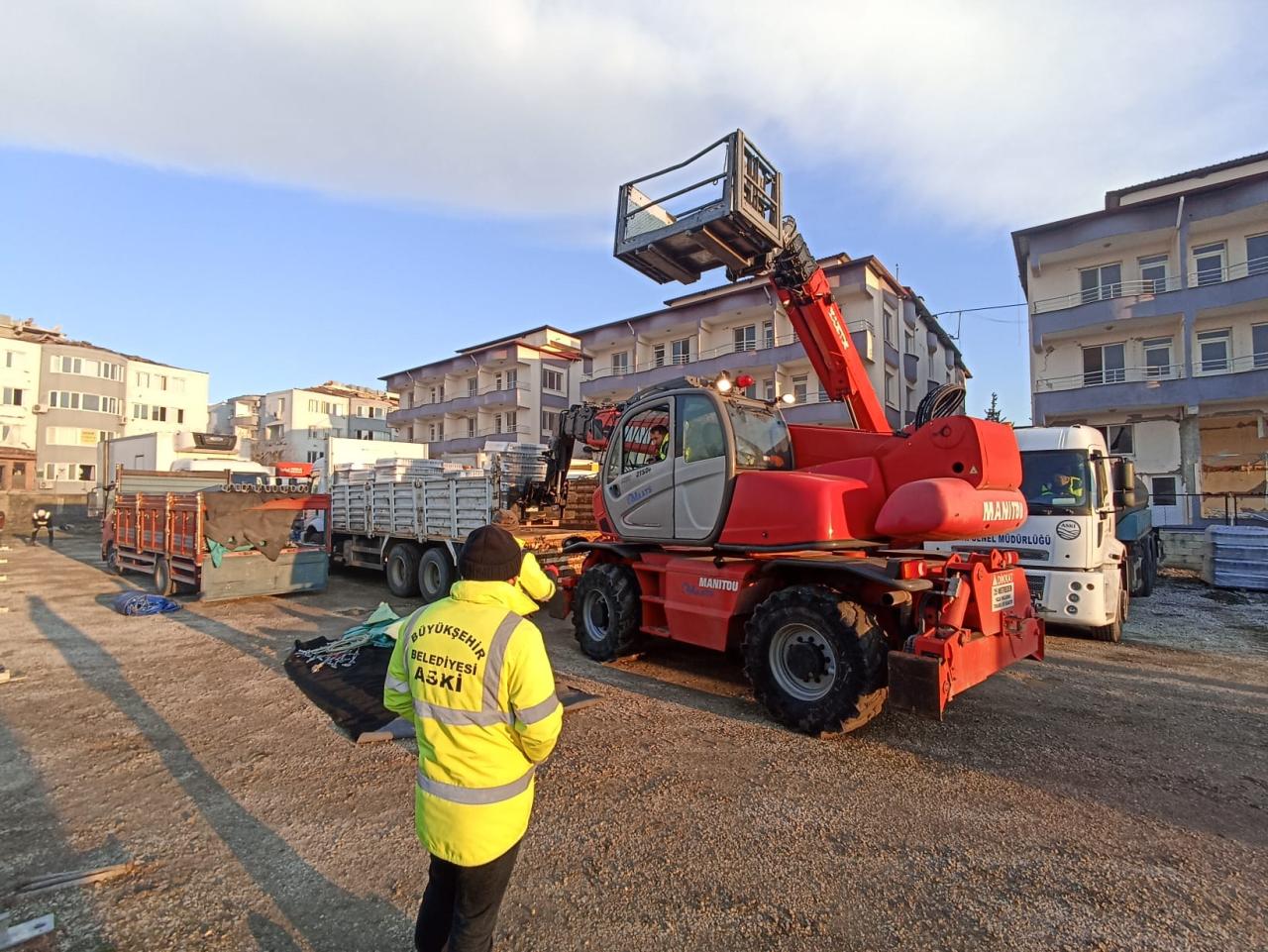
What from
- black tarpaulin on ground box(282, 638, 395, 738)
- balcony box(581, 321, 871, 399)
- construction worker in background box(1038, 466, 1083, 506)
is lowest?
black tarpaulin on ground box(282, 638, 395, 738)

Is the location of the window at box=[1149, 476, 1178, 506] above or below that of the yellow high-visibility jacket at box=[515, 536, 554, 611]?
above

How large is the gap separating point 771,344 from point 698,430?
24.3 metres

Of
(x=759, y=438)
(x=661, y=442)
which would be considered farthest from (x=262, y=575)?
(x=759, y=438)

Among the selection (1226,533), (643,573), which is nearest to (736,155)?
(643,573)

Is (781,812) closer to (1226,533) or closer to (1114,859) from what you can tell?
(1114,859)

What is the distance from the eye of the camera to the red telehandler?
4820 mm

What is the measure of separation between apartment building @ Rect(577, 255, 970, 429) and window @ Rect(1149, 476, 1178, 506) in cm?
823

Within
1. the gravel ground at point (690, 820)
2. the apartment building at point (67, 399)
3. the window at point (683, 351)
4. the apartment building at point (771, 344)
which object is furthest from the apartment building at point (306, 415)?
the gravel ground at point (690, 820)

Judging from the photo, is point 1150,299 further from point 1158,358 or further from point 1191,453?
point 1191,453

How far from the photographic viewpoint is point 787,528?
17.8 feet

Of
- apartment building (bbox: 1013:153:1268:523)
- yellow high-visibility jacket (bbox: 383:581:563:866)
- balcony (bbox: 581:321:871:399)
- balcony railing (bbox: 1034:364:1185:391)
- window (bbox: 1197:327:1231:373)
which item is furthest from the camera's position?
balcony (bbox: 581:321:871:399)

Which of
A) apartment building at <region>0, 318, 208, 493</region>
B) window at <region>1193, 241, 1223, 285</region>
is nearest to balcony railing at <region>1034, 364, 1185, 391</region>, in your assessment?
window at <region>1193, 241, 1223, 285</region>

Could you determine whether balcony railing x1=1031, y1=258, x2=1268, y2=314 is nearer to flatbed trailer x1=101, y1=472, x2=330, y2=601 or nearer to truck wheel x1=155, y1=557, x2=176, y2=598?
flatbed trailer x1=101, y1=472, x2=330, y2=601

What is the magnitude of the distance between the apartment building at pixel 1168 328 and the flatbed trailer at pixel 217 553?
24.2 metres
